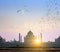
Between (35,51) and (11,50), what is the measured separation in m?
2.59

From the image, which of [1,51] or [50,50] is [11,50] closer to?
[1,51]

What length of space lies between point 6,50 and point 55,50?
522 cm

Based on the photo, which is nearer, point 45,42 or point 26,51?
point 26,51

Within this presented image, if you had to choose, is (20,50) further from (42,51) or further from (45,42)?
(45,42)

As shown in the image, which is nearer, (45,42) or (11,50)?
(11,50)

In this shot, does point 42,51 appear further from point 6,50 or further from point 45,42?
point 45,42

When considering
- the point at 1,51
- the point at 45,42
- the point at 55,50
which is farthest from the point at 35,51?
the point at 45,42

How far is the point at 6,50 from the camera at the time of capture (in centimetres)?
2159

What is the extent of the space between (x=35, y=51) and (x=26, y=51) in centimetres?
97

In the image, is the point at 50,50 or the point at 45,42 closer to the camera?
the point at 50,50

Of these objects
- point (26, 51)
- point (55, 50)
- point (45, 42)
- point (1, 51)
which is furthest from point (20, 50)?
point (45, 42)

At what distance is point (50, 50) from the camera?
20.9 meters

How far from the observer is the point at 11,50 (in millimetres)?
21422

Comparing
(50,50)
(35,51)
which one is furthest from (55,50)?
(35,51)
